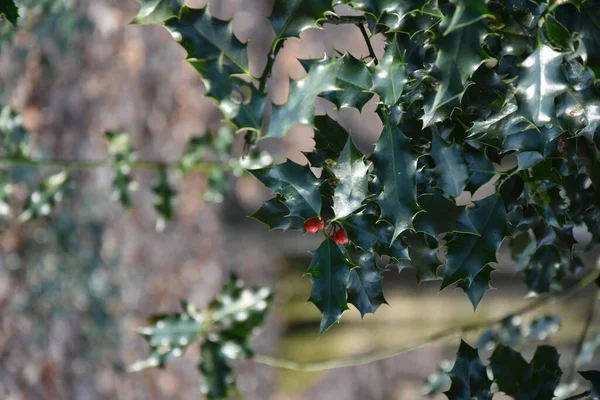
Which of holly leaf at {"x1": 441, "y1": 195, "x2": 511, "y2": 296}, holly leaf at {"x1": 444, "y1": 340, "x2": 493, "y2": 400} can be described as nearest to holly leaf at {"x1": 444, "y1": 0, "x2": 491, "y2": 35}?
holly leaf at {"x1": 441, "y1": 195, "x2": 511, "y2": 296}

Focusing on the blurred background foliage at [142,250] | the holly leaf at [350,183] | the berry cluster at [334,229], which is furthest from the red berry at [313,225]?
the blurred background foliage at [142,250]

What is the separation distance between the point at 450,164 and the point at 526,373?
1.24ft

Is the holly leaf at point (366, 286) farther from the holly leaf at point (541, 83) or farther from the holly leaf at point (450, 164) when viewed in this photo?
the holly leaf at point (541, 83)

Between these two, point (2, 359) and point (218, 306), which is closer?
point (218, 306)

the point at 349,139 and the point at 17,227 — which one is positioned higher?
the point at 349,139

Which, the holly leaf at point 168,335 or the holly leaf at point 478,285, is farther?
the holly leaf at point 168,335

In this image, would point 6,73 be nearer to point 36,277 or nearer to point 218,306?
point 36,277

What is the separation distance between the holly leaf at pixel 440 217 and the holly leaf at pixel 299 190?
101 millimetres

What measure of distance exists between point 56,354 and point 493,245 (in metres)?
2.61

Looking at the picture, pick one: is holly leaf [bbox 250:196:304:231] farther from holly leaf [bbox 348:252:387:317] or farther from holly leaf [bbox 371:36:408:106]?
holly leaf [bbox 371:36:408:106]

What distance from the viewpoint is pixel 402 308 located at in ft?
11.7

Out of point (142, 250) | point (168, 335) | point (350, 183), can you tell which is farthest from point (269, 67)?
point (142, 250)

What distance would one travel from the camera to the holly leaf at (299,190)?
0.68 m

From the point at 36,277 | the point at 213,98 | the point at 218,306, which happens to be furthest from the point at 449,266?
the point at 36,277
